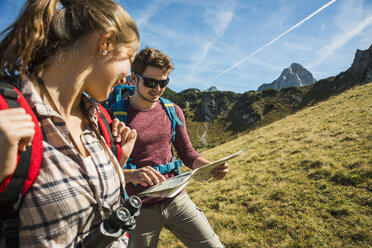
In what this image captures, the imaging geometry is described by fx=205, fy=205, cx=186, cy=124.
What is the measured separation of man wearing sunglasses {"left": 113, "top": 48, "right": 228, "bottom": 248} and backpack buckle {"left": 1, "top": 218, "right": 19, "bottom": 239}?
1.35 meters

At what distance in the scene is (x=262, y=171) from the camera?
Result: 9875 millimetres

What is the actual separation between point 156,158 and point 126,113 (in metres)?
0.73

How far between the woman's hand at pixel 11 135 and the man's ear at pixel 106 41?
68 cm

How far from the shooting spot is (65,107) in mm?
1431

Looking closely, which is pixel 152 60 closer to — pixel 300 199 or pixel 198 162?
pixel 198 162

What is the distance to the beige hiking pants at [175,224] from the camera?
2.59 m

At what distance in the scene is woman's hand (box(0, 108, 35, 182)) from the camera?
831mm

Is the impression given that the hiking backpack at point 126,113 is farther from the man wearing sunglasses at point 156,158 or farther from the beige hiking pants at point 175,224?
the beige hiking pants at point 175,224

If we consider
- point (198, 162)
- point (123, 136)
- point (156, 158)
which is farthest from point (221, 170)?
point (123, 136)

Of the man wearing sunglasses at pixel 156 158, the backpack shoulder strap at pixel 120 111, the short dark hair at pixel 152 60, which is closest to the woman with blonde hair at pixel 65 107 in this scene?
the man wearing sunglasses at pixel 156 158

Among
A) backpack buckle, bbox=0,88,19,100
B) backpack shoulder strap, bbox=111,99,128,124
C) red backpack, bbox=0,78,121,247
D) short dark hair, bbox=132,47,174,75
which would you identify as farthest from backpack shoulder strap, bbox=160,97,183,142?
backpack buckle, bbox=0,88,19,100

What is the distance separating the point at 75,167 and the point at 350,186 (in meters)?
7.99

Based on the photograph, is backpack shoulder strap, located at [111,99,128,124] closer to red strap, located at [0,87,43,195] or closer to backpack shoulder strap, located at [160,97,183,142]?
backpack shoulder strap, located at [160,97,183,142]

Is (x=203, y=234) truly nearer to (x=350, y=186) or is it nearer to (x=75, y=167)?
(x=75, y=167)
